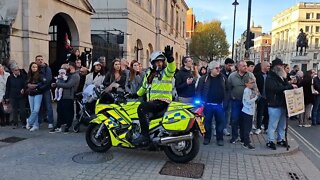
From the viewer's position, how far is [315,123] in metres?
11.0

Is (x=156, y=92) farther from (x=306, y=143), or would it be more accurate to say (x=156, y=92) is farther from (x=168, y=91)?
(x=306, y=143)

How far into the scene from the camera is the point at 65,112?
8.27 metres

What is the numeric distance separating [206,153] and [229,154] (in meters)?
0.46

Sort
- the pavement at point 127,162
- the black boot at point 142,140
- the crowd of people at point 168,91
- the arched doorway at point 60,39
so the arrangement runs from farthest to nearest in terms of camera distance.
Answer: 1. the arched doorway at point 60,39
2. the crowd of people at point 168,91
3. the black boot at point 142,140
4. the pavement at point 127,162

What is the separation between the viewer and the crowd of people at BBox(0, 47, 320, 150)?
20.2 ft

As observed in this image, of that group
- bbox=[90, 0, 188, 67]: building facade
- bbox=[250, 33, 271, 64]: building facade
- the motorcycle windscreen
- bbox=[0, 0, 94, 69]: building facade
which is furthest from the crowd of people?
bbox=[250, 33, 271, 64]: building facade

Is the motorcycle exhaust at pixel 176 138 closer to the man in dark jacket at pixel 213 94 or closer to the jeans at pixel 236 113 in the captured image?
the man in dark jacket at pixel 213 94

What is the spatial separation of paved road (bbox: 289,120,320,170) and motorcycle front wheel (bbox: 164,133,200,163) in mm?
2514

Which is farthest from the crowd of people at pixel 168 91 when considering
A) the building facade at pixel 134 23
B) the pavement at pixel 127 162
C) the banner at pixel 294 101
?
the building facade at pixel 134 23

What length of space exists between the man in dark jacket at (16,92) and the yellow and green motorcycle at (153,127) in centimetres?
313

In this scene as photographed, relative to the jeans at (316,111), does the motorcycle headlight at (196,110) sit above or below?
above

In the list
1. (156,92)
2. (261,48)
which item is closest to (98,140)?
(156,92)

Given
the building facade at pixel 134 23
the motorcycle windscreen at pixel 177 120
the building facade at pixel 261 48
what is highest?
the building facade at pixel 261 48

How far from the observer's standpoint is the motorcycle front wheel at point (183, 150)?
5.87 meters
